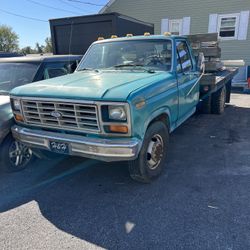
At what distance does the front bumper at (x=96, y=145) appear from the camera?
2.89 meters

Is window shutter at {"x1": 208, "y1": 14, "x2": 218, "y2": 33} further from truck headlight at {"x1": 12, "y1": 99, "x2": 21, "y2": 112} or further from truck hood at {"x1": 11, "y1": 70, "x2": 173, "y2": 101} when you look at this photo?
truck headlight at {"x1": 12, "y1": 99, "x2": 21, "y2": 112}

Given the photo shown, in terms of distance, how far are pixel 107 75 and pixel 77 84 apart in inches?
25.6

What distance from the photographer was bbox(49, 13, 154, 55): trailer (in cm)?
704

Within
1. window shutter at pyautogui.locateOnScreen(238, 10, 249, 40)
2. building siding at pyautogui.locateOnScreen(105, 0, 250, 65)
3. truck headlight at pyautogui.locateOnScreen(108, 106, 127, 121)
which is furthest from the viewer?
building siding at pyautogui.locateOnScreen(105, 0, 250, 65)

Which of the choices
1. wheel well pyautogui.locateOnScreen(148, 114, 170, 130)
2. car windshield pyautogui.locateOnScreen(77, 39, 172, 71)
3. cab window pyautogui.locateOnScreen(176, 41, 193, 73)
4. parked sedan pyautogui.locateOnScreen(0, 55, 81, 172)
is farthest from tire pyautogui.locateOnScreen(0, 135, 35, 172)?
cab window pyautogui.locateOnScreen(176, 41, 193, 73)

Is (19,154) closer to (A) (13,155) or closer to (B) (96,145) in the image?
(A) (13,155)

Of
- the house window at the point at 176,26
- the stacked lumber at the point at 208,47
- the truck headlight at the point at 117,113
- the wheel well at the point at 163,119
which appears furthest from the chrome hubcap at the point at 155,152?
the house window at the point at 176,26

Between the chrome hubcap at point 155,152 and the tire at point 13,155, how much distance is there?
208cm

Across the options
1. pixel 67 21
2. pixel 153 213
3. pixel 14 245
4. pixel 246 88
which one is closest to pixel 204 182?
pixel 153 213

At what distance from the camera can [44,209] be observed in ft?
10.5


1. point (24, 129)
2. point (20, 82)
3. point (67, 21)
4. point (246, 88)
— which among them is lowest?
point (246, 88)

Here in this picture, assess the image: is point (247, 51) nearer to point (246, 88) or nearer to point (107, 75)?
point (246, 88)

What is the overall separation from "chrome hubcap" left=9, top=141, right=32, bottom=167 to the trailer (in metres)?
4.08

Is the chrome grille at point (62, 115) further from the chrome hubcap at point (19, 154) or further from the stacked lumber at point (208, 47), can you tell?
the stacked lumber at point (208, 47)
